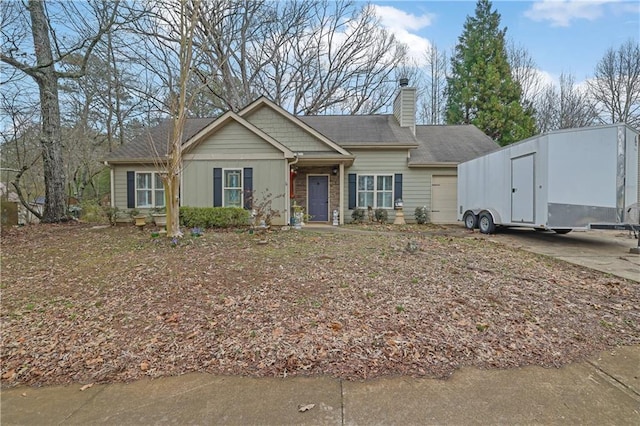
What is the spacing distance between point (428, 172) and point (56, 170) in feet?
46.7

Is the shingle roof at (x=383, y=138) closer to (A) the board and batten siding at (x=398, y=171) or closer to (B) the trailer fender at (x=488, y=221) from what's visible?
(A) the board and batten siding at (x=398, y=171)

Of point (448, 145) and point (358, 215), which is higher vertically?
point (448, 145)

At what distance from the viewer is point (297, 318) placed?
3.54 metres

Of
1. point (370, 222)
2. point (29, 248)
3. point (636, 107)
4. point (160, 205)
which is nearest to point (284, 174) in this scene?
point (370, 222)

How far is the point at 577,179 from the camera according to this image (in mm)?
7207

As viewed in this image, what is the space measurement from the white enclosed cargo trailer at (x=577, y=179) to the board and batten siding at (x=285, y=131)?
655cm

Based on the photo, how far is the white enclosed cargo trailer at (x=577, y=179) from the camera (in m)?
6.87

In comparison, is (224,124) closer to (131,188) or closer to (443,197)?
(131,188)

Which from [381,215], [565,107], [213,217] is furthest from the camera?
[565,107]

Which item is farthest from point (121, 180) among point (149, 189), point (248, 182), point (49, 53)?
point (248, 182)

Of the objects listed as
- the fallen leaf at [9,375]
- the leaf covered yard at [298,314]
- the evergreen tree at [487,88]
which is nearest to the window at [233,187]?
the leaf covered yard at [298,314]

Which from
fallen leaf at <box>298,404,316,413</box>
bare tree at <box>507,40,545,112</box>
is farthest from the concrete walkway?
bare tree at <box>507,40,545,112</box>

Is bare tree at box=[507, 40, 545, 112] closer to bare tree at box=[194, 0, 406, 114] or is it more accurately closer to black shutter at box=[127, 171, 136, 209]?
bare tree at box=[194, 0, 406, 114]

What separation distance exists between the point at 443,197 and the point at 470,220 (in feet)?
8.83
